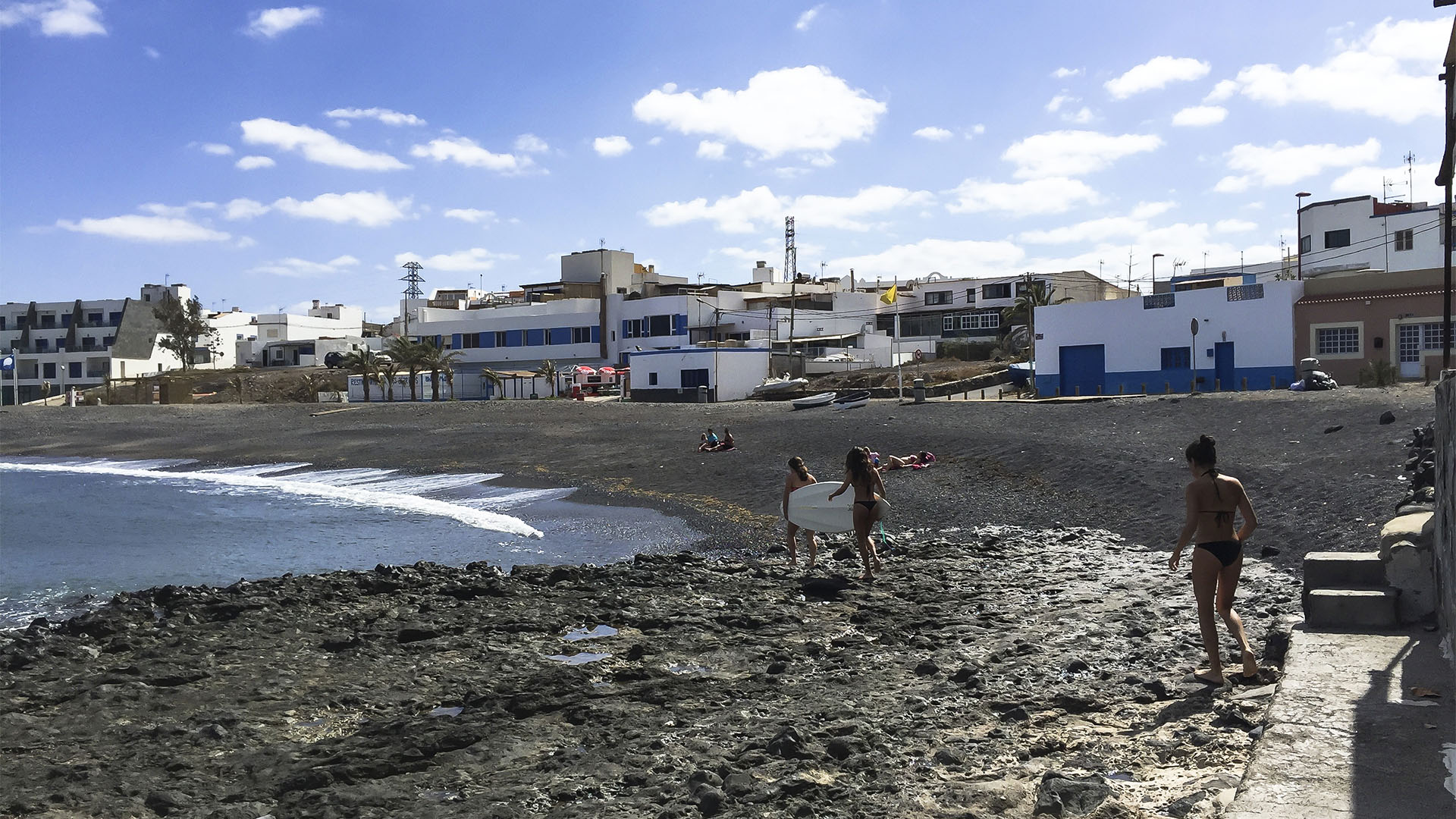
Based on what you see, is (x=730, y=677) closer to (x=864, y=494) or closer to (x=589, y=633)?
(x=589, y=633)

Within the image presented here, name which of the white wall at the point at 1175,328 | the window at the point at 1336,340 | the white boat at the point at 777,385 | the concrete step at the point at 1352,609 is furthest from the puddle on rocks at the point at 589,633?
the white boat at the point at 777,385

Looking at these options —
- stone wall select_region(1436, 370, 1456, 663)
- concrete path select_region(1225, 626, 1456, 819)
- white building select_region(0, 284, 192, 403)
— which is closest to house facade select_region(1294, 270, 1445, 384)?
stone wall select_region(1436, 370, 1456, 663)

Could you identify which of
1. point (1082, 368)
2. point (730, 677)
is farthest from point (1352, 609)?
point (1082, 368)

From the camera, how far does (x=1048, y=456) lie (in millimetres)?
22766

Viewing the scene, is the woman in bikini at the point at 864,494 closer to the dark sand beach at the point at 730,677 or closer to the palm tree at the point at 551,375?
the dark sand beach at the point at 730,677

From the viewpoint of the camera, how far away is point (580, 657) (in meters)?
10.6

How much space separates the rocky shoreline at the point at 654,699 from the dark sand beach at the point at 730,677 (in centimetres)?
3

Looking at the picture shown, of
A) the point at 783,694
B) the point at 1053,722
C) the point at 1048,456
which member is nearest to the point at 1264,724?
the point at 1053,722

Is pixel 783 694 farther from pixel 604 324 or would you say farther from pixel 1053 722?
pixel 604 324

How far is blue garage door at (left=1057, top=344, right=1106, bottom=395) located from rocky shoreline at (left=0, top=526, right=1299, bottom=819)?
2863cm

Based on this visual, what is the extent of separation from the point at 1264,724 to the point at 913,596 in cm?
651

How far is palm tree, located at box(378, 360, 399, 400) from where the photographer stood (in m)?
70.8

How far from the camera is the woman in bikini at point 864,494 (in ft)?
41.3

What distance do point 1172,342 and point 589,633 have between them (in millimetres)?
33582
